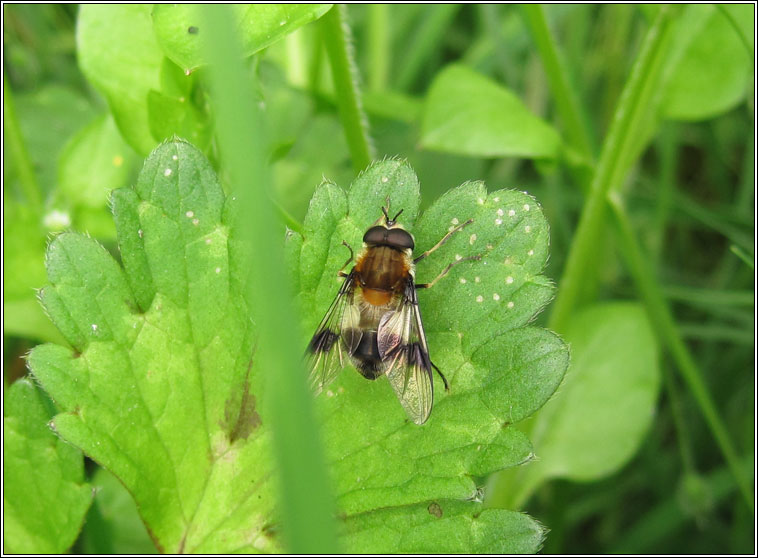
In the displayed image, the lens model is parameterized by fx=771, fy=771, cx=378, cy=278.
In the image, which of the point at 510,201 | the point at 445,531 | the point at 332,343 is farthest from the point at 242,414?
the point at 510,201

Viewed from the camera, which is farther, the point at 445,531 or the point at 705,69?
the point at 705,69

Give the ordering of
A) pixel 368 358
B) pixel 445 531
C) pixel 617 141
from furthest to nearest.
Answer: pixel 617 141
pixel 368 358
pixel 445 531

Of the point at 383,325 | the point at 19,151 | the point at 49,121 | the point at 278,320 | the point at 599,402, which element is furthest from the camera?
the point at 49,121

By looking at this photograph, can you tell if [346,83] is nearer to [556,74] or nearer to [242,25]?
[242,25]

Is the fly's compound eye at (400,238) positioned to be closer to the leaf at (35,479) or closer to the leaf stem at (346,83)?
the leaf stem at (346,83)

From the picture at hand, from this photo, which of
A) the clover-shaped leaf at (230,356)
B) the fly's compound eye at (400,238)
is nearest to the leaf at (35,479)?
the clover-shaped leaf at (230,356)

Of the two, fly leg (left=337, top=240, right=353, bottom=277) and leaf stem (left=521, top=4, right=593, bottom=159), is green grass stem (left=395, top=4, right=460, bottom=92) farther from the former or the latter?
fly leg (left=337, top=240, right=353, bottom=277)

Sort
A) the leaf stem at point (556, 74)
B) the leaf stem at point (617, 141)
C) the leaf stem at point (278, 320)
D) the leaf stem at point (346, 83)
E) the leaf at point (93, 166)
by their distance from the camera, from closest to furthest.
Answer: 1. the leaf stem at point (278, 320)
2. the leaf stem at point (346, 83)
3. the leaf stem at point (617, 141)
4. the leaf stem at point (556, 74)
5. the leaf at point (93, 166)

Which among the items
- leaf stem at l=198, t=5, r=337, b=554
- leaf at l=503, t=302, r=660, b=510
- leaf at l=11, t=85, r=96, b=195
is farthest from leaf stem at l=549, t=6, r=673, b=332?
leaf at l=11, t=85, r=96, b=195
